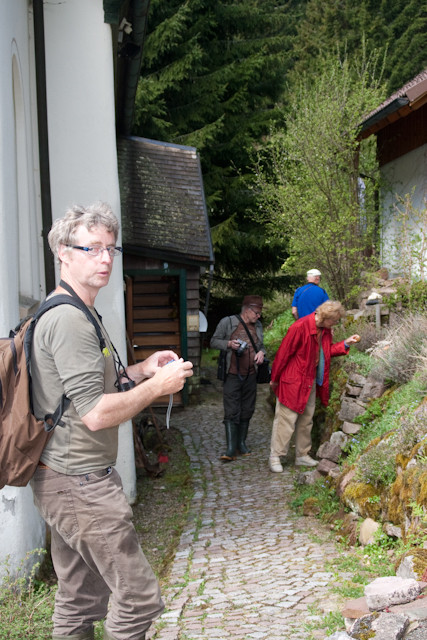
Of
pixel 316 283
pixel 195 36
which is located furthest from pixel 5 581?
pixel 195 36

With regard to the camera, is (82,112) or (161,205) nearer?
(82,112)

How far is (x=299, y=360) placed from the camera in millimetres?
7816

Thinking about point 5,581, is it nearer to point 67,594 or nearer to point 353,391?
point 67,594

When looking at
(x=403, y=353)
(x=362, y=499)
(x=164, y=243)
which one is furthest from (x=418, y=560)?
(x=164, y=243)

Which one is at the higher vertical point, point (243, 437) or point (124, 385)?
point (124, 385)

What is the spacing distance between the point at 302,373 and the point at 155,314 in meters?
5.86

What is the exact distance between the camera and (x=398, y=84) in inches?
1118

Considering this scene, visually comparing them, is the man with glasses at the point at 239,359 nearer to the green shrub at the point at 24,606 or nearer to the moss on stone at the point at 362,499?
the moss on stone at the point at 362,499

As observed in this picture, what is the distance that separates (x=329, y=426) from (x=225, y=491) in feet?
5.13

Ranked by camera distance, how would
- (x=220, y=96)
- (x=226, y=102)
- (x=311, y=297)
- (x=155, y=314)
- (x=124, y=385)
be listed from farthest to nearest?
(x=220, y=96) → (x=226, y=102) → (x=155, y=314) → (x=311, y=297) → (x=124, y=385)

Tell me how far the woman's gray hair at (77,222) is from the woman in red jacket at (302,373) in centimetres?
482

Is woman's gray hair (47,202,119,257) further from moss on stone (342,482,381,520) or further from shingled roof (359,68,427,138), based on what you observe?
shingled roof (359,68,427,138)

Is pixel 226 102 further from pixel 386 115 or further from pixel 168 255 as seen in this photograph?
pixel 386 115

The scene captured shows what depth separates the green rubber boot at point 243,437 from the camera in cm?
909
